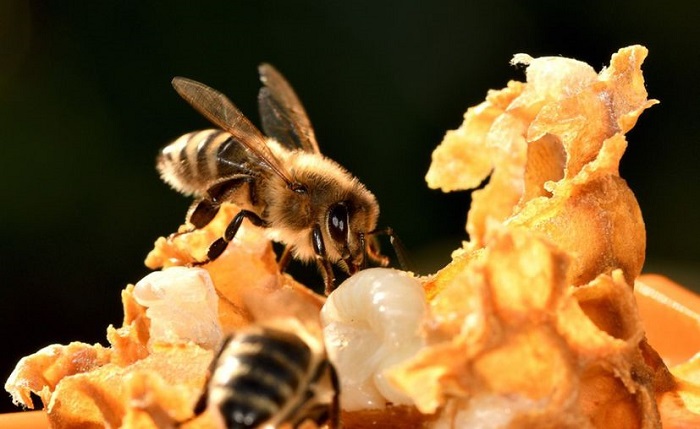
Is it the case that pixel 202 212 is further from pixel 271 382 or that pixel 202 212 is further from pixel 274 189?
pixel 271 382

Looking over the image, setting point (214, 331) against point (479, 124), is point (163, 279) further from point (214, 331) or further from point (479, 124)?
point (479, 124)

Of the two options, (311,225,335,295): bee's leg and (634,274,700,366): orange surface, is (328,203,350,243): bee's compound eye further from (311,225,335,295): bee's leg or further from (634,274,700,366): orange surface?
(634,274,700,366): orange surface

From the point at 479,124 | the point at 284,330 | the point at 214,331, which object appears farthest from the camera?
the point at 479,124

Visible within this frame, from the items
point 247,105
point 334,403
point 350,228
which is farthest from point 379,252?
point 247,105

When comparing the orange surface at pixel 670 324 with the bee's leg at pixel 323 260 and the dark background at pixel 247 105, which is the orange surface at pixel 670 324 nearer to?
the bee's leg at pixel 323 260

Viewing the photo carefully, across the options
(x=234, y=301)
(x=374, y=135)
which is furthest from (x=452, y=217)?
(x=234, y=301)

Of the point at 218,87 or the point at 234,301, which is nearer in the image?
the point at 234,301

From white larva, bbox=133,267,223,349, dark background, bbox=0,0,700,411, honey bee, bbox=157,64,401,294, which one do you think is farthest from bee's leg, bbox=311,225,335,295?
dark background, bbox=0,0,700,411
